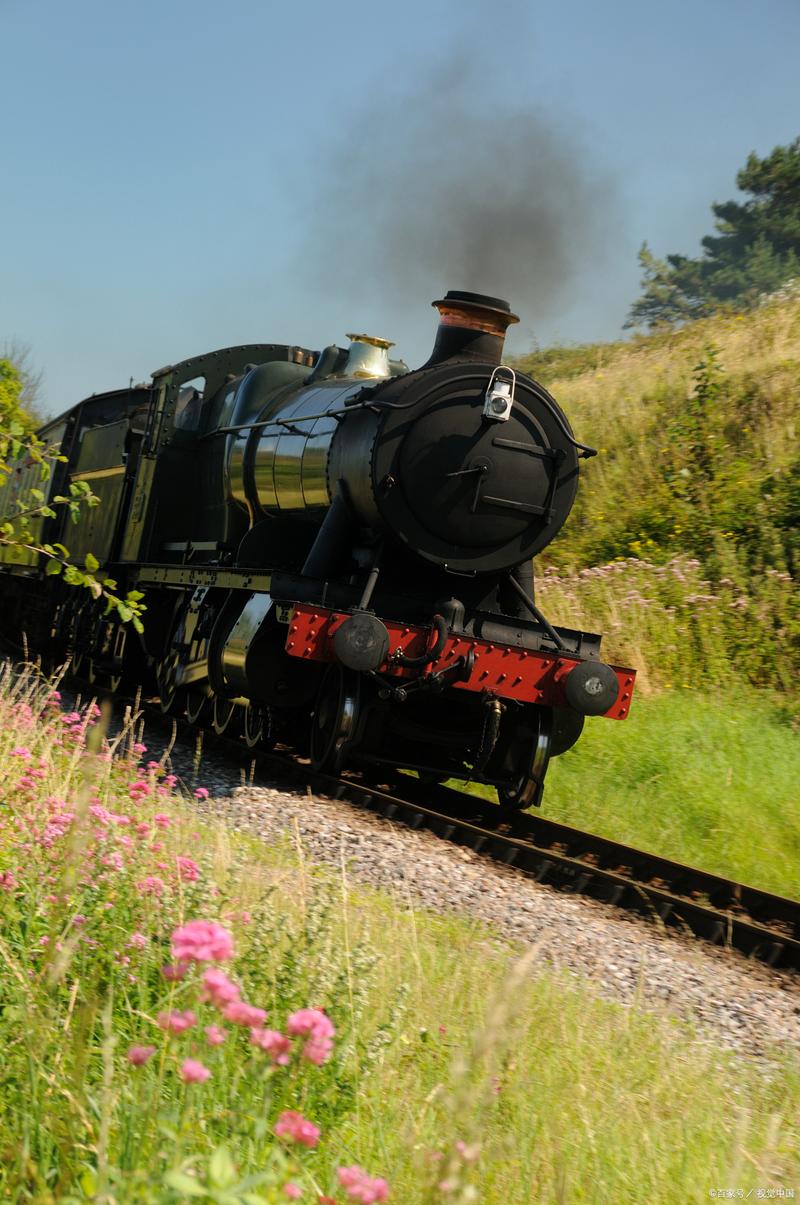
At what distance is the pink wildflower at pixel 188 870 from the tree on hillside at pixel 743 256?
41112 millimetres

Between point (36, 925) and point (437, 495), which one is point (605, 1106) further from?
point (437, 495)

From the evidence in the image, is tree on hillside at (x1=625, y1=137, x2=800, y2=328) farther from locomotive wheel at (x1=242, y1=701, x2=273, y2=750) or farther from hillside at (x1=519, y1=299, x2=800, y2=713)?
locomotive wheel at (x1=242, y1=701, x2=273, y2=750)

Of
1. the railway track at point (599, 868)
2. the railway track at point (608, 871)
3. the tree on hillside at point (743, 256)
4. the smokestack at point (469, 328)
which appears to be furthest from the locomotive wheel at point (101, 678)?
the tree on hillside at point (743, 256)

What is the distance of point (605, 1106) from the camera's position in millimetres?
3426

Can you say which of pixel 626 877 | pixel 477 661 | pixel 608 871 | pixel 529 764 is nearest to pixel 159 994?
pixel 626 877

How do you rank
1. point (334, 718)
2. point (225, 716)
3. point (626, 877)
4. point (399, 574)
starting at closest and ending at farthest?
point (626, 877)
point (334, 718)
point (399, 574)
point (225, 716)

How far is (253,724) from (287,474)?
86.0 inches

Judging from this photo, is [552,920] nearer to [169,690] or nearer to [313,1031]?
[313,1031]

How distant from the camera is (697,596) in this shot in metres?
13.6

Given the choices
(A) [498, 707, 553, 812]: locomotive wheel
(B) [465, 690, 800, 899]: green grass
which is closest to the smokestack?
(A) [498, 707, 553, 812]: locomotive wheel

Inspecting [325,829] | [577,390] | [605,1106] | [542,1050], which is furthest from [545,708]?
[577,390]

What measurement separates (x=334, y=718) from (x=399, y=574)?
4.04 feet

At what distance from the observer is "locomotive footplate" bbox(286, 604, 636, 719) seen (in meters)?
8.41

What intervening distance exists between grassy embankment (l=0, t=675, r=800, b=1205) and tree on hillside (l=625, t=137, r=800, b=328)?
40.8 m
